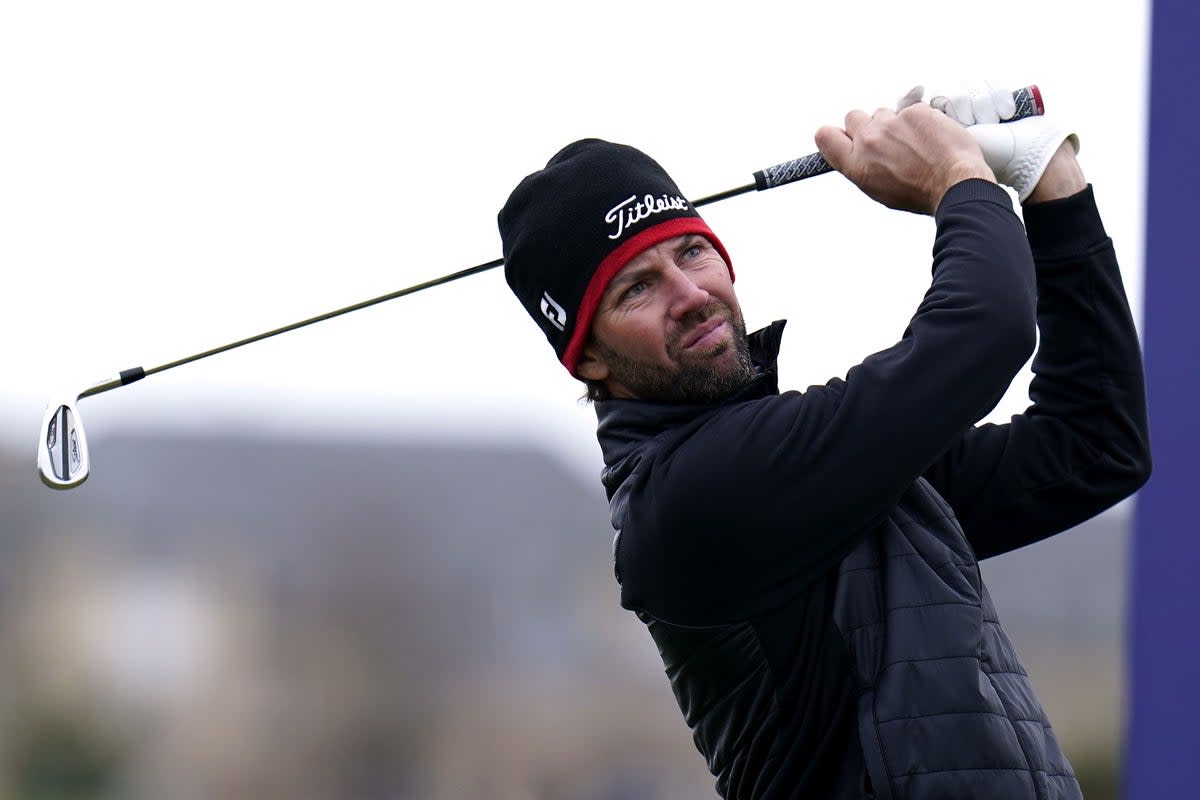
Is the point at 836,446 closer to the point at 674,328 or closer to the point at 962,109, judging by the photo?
the point at 674,328

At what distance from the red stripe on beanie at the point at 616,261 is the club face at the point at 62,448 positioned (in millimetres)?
620

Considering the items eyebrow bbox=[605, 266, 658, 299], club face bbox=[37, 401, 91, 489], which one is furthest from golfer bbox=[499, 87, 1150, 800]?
club face bbox=[37, 401, 91, 489]

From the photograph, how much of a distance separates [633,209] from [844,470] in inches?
13.7

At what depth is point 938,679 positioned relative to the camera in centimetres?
92

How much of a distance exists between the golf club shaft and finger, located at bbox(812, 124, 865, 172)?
7cm

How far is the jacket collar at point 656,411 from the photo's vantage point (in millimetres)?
1087

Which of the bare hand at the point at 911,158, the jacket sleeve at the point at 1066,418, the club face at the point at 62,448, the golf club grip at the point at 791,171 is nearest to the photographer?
the bare hand at the point at 911,158

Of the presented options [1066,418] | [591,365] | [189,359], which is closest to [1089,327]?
[1066,418]

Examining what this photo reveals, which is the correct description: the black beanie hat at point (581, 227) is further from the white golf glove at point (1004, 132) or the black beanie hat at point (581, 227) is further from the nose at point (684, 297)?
the white golf glove at point (1004, 132)

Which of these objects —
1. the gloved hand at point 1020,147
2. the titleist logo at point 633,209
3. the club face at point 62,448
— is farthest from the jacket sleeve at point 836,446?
the club face at point 62,448

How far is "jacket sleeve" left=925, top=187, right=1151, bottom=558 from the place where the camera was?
3.65 feet

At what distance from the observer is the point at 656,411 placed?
1097 mm

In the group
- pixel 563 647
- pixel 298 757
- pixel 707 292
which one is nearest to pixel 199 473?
pixel 298 757

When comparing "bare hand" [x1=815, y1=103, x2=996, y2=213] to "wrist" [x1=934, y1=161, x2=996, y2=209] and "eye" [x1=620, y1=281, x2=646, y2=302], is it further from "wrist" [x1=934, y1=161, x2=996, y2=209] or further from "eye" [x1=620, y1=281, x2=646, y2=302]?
"eye" [x1=620, y1=281, x2=646, y2=302]
